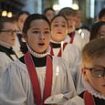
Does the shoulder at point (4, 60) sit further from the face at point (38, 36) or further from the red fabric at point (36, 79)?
the red fabric at point (36, 79)

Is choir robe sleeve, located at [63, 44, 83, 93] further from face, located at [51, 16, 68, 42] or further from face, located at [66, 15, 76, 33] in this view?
face, located at [66, 15, 76, 33]

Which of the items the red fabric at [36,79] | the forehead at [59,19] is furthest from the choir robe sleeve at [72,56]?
the red fabric at [36,79]

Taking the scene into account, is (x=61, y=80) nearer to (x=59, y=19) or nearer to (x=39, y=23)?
(x=39, y=23)

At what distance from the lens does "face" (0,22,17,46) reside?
6.00 metres

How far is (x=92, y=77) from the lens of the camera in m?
2.74

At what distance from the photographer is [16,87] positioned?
4.07 meters

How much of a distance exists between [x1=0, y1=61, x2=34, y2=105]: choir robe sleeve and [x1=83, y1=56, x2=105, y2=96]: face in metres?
1.38

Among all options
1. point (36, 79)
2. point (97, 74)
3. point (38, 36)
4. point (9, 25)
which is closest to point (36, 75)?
point (36, 79)

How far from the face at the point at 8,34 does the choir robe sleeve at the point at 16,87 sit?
1809mm

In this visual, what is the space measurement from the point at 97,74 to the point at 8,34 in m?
3.48

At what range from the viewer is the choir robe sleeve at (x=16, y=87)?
4047 millimetres

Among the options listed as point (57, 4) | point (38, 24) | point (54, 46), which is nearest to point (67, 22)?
point (54, 46)

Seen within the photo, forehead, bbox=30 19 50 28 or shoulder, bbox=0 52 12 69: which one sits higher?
forehead, bbox=30 19 50 28

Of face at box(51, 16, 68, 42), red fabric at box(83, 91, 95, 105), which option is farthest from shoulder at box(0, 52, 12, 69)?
red fabric at box(83, 91, 95, 105)
